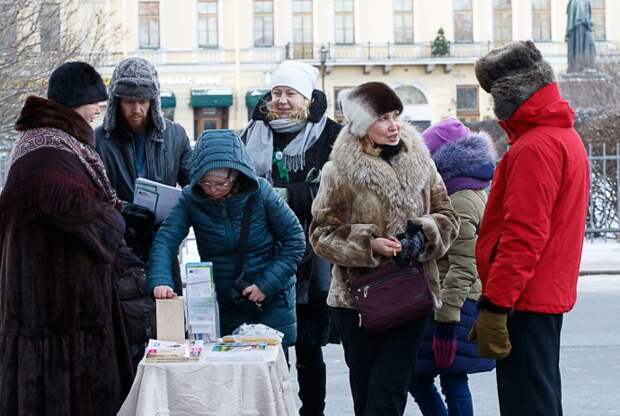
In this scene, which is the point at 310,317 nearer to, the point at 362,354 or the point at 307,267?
the point at 307,267

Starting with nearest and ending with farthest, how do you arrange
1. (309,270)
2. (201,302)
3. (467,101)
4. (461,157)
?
1. (201,302)
2. (461,157)
3. (309,270)
4. (467,101)

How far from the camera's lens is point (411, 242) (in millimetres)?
5484

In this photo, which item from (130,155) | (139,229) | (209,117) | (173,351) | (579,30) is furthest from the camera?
(209,117)

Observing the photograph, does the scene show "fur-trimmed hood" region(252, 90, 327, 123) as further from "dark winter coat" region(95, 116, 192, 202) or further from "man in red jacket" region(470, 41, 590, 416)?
"man in red jacket" region(470, 41, 590, 416)

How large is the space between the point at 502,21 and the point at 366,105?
4593 centimetres

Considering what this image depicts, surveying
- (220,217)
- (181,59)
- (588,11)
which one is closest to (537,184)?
(220,217)

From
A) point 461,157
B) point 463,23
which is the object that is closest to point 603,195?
point 461,157

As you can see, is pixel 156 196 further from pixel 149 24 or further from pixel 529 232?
pixel 149 24

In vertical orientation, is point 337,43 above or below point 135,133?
above

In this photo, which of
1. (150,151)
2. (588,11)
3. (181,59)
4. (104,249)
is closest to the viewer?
(104,249)

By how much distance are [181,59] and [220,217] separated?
43.2 meters

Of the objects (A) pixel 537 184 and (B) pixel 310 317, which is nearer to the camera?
(A) pixel 537 184

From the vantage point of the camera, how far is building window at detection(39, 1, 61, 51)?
19480 millimetres

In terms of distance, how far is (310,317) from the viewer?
6.55m
